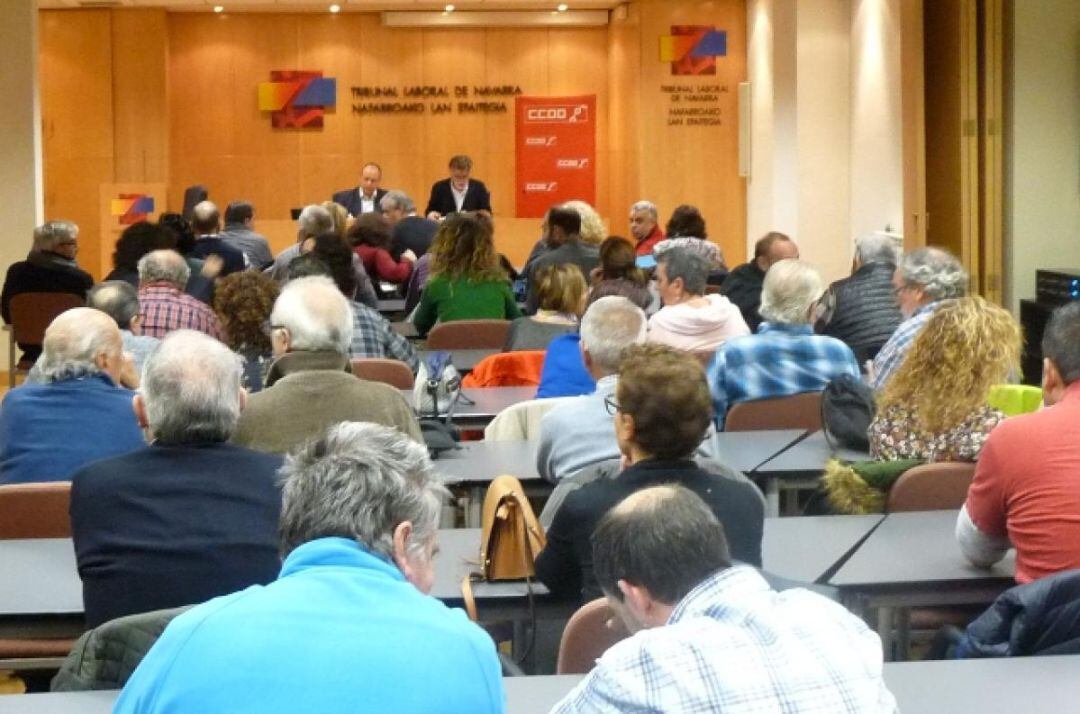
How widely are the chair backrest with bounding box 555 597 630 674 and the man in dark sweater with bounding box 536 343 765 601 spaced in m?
0.45

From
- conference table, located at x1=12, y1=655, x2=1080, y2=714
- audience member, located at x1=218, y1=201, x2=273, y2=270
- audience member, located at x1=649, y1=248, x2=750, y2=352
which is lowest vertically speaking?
conference table, located at x1=12, y1=655, x2=1080, y2=714

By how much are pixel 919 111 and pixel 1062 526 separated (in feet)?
28.0

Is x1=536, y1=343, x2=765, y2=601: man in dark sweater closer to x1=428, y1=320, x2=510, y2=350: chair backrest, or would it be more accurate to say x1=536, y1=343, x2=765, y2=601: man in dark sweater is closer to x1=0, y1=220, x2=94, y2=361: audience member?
x1=428, y1=320, x2=510, y2=350: chair backrest

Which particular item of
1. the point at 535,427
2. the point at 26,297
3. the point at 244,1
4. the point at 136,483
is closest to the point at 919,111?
the point at 26,297

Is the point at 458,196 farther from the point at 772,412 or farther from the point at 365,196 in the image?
the point at 772,412

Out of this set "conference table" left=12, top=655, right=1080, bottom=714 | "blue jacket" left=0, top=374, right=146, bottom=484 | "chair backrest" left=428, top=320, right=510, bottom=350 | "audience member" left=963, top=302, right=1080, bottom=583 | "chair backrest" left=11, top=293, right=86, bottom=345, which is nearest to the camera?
"conference table" left=12, top=655, right=1080, bottom=714

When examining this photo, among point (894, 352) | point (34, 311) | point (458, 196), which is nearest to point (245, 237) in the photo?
point (34, 311)

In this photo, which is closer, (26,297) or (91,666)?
(91,666)

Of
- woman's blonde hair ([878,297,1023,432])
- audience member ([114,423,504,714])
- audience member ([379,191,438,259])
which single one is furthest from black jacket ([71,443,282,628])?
audience member ([379,191,438,259])

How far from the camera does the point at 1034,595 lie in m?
3.21

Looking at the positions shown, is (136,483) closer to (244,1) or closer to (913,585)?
(913,585)

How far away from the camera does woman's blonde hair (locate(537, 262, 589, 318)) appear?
733 cm

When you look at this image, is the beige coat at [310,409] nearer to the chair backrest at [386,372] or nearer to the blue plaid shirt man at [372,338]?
the chair backrest at [386,372]

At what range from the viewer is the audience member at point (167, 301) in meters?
7.61
